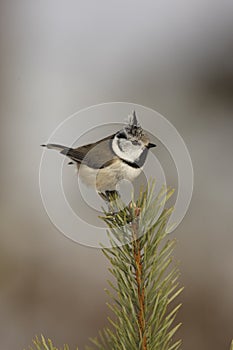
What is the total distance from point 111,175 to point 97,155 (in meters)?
0.05

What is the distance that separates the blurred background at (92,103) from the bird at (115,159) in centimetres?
78

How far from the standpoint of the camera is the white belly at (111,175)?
1.47 ft

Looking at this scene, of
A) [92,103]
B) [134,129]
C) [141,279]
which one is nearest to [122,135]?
[134,129]

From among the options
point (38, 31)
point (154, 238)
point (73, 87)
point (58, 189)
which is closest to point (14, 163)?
point (58, 189)

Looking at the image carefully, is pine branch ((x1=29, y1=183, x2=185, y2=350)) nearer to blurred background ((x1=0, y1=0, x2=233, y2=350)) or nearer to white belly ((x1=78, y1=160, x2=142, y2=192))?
white belly ((x1=78, y1=160, x2=142, y2=192))

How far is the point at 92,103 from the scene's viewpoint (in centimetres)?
131

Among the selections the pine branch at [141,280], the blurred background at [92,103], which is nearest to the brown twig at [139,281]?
the pine branch at [141,280]

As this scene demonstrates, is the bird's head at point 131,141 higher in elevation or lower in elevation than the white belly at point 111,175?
higher

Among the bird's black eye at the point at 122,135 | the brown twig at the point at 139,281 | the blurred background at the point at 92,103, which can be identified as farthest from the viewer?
the blurred background at the point at 92,103

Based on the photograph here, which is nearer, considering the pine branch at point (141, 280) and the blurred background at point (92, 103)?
the pine branch at point (141, 280)

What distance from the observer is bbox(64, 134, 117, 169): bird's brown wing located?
478mm

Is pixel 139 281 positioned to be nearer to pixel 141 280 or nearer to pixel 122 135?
pixel 141 280

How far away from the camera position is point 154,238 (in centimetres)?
29

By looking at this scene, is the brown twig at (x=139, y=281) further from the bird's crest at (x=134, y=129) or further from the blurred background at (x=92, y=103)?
the blurred background at (x=92, y=103)
